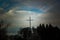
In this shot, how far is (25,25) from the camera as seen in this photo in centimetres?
308

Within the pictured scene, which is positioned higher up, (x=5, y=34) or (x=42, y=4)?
(x=42, y=4)

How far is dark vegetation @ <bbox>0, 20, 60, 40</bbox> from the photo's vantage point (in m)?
3.04

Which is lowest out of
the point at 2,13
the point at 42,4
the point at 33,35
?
the point at 33,35

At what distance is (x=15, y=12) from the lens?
10.2 ft

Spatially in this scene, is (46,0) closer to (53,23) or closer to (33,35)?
(53,23)

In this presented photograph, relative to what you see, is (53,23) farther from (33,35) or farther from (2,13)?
(2,13)

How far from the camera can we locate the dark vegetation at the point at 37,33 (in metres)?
3.04

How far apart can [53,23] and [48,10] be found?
332 millimetres

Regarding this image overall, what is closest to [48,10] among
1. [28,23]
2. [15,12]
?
[28,23]

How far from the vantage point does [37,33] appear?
305cm

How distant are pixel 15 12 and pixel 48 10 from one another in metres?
0.77

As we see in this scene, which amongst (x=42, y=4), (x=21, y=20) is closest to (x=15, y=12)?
(x=21, y=20)

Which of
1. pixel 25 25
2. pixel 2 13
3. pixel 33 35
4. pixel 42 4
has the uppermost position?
pixel 42 4

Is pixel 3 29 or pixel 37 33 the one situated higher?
pixel 3 29
